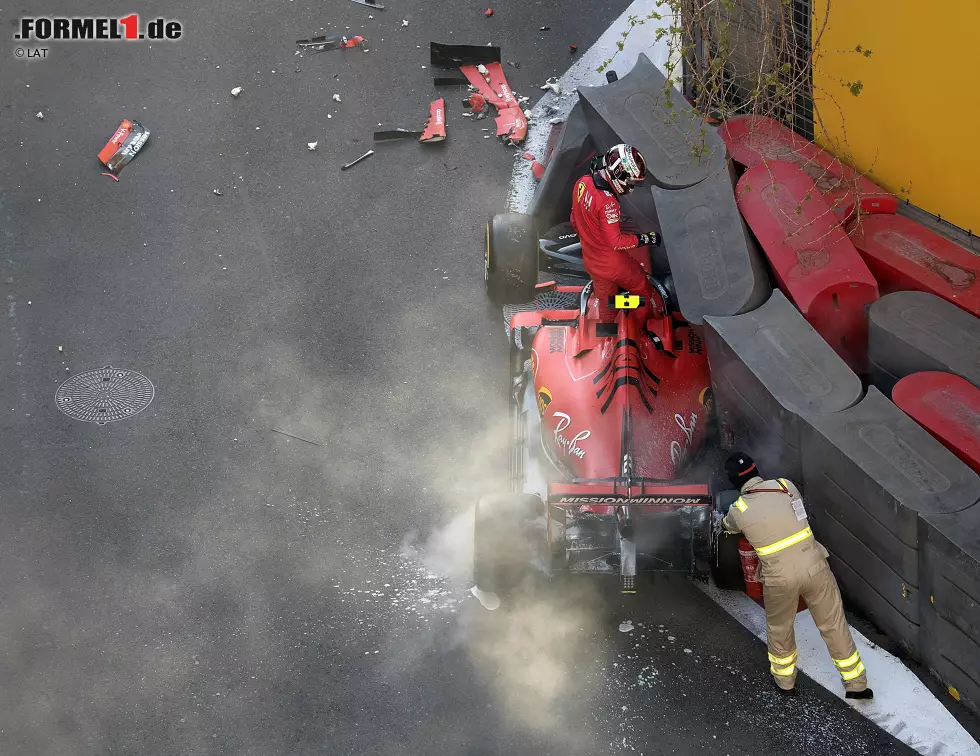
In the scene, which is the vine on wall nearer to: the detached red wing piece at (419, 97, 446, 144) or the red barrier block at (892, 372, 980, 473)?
the red barrier block at (892, 372, 980, 473)

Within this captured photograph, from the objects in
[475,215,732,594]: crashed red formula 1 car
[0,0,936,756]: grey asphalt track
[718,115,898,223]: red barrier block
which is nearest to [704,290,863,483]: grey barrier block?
[475,215,732,594]: crashed red formula 1 car

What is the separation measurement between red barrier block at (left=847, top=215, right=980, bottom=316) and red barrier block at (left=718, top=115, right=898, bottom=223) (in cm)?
17

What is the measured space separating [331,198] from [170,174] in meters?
1.93

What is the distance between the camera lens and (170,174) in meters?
12.1

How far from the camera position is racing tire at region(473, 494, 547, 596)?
732cm

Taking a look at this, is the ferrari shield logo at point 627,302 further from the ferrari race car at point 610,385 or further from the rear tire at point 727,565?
the rear tire at point 727,565

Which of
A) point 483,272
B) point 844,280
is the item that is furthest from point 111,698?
point 844,280

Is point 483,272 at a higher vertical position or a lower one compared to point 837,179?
lower

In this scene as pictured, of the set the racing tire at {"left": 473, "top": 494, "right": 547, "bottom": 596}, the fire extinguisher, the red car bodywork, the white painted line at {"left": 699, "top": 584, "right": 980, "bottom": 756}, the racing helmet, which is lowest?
the white painted line at {"left": 699, "top": 584, "right": 980, "bottom": 756}

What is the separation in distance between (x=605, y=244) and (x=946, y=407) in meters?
2.91

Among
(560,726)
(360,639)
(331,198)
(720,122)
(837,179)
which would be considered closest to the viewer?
(560,726)

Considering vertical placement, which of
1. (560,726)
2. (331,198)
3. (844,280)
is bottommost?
(560,726)

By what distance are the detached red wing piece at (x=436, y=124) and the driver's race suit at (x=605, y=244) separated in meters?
3.84

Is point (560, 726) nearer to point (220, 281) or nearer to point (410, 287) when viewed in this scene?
point (410, 287)
